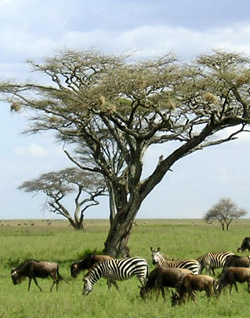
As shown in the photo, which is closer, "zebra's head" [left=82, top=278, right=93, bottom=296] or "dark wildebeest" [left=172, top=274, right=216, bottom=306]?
"dark wildebeest" [left=172, top=274, right=216, bottom=306]

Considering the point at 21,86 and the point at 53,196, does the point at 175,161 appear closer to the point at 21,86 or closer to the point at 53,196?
the point at 21,86

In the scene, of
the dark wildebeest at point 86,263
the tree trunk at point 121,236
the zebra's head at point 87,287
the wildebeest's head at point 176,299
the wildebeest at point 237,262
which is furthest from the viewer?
the tree trunk at point 121,236

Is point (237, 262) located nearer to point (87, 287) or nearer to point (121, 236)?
point (87, 287)

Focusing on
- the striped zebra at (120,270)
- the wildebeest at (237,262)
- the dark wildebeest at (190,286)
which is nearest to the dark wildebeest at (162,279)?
the dark wildebeest at (190,286)

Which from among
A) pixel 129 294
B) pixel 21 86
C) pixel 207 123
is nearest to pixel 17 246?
pixel 21 86

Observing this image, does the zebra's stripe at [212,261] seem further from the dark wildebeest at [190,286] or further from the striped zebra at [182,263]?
the dark wildebeest at [190,286]

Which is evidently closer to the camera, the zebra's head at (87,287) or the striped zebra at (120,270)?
the zebra's head at (87,287)

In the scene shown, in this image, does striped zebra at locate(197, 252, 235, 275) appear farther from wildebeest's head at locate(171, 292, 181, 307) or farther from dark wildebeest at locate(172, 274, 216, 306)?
wildebeest's head at locate(171, 292, 181, 307)

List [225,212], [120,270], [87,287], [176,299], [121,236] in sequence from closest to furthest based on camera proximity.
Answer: [176,299], [87,287], [120,270], [121,236], [225,212]

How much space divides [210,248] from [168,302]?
14.5m

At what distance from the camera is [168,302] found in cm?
1266

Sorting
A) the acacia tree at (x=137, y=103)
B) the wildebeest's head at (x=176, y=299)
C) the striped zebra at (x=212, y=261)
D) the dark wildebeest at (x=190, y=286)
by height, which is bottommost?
the wildebeest's head at (x=176, y=299)

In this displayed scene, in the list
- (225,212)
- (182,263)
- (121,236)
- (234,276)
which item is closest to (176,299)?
(234,276)

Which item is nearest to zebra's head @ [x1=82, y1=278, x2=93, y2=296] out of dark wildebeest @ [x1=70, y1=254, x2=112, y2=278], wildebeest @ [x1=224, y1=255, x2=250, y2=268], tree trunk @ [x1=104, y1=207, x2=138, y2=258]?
dark wildebeest @ [x1=70, y1=254, x2=112, y2=278]
